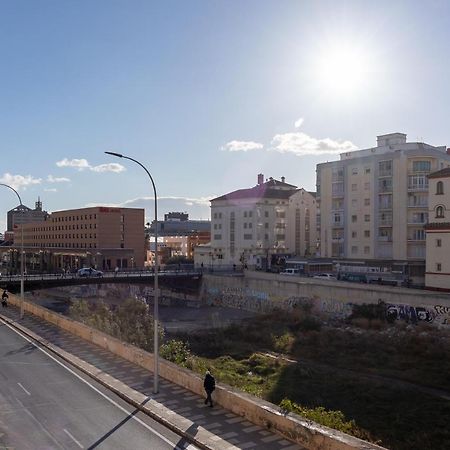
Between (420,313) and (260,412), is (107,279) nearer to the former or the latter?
(420,313)

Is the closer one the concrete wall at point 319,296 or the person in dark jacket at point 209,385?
the person in dark jacket at point 209,385

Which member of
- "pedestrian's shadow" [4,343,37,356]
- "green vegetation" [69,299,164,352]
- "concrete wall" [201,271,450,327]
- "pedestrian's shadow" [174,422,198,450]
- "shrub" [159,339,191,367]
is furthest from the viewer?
"concrete wall" [201,271,450,327]

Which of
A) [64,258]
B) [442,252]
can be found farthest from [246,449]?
[64,258]

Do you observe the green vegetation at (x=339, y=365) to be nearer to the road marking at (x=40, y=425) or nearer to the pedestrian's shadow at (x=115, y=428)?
the pedestrian's shadow at (x=115, y=428)

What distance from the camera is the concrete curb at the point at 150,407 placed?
15.3 meters

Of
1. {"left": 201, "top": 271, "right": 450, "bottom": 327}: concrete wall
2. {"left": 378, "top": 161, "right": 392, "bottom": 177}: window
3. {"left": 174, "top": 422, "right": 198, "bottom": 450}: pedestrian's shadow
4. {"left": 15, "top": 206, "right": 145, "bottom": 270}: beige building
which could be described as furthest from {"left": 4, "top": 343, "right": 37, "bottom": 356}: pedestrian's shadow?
{"left": 15, "top": 206, "right": 145, "bottom": 270}: beige building

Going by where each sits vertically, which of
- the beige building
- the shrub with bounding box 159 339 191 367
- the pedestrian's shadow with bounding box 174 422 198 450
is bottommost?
the shrub with bounding box 159 339 191 367

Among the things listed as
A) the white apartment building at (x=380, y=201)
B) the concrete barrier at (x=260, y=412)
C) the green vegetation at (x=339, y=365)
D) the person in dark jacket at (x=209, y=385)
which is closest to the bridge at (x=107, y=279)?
the green vegetation at (x=339, y=365)

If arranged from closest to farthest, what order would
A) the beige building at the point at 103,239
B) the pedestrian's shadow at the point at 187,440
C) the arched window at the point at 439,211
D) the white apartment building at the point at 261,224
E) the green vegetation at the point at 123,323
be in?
the pedestrian's shadow at the point at 187,440
the green vegetation at the point at 123,323
the arched window at the point at 439,211
the white apartment building at the point at 261,224
the beige building at the point at 103,239

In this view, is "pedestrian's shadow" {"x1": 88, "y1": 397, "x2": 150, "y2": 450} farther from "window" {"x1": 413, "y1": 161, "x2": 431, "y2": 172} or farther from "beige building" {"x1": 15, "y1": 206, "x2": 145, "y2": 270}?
"beige building" {"x1": 15, "y1": 206, "x2": 145, "y2": 270}

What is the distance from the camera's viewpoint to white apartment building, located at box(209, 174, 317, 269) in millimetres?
95188

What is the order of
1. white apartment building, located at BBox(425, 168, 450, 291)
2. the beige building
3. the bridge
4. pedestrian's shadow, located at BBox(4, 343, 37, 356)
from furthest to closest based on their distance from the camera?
the beige building < the bridge < white apartment building, located at BBox(425, 168, 450, 291) < pedestrian's shadow, located at BBox(4, 343, 37, 356)

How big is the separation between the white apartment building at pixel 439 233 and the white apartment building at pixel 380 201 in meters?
9.71

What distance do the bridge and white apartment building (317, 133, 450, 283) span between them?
21.3 metres
